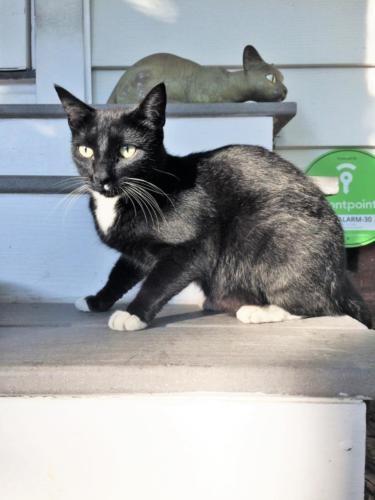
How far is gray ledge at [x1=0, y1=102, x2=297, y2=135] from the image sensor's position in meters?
1.69

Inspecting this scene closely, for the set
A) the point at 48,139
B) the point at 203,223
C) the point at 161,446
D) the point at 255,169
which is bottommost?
the point at 161,446

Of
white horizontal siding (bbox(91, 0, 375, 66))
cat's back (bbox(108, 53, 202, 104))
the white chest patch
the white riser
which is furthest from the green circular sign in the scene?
the white riser

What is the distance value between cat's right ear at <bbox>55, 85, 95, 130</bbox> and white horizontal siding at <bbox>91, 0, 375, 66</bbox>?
3.52ft

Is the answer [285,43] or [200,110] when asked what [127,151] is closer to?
[200,110]

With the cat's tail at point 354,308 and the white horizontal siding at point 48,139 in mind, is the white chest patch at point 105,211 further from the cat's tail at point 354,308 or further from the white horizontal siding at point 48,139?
the cat's tail at point 354,308

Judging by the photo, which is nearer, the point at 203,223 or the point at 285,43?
the point at 203,223

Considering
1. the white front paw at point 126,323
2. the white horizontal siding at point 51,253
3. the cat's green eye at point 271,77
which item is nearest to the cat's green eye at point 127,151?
the white front paw at point 126,323

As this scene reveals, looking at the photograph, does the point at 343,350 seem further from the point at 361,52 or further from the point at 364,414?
the point at 361,52

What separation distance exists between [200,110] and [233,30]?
0.76 m

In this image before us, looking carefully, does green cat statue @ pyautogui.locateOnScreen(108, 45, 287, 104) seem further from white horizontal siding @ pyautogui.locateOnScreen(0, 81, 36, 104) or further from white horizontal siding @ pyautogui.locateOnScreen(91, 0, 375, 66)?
white horizontal siding @ pyautogui.locateOnScreen(0, 81, 36, 104)

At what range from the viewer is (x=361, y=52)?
7.50 feet

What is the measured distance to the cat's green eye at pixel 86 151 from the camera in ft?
4.15

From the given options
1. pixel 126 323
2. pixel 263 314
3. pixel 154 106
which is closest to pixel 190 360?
pixel 126 323

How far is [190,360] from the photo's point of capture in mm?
917
